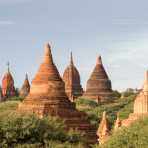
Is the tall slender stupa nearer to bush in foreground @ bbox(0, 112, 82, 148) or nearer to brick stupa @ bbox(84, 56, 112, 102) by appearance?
brick stupa @ bbox(84, 56, 112, 102)

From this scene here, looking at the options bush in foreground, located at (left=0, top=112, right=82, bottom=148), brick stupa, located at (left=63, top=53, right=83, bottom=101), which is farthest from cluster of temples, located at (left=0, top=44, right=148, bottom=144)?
brick stupa, located at (left=63, top=53, right=83, bottom=101)

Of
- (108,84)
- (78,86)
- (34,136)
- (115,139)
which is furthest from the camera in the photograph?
(78,86)

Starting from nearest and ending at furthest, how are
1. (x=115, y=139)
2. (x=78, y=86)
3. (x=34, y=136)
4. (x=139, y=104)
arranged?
(x=115, y=139) < (x=34, y=136) < (x=139, y=104) < (x=78, y=86)

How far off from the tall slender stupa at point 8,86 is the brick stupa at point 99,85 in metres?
13.9

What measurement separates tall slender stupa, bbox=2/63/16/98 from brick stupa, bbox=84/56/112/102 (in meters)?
13.9

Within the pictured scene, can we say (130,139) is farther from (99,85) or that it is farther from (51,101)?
(99,85)

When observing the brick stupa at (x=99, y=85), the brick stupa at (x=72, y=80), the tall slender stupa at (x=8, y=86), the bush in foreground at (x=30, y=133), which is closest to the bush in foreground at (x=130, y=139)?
the bush in foreground at (x=30, y=133)

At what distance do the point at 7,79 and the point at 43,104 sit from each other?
53.8 meters

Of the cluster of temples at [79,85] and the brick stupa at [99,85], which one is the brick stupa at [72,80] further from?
the brick stupa at [99,85]

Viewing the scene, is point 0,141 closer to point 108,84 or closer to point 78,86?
point 108,84

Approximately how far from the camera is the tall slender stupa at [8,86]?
10556cm

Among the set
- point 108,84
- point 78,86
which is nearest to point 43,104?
point 108,84

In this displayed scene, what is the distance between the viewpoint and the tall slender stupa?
10556 cm

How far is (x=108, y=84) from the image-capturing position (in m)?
94.6
